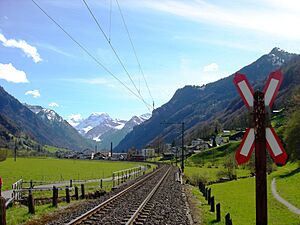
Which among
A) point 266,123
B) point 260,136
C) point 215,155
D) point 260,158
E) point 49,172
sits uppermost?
point 266,123

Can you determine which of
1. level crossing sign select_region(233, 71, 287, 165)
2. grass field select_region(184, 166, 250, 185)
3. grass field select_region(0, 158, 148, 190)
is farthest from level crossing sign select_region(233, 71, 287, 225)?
grass field select_region(184, 166, 250, 185)

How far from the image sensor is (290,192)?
1650 inches

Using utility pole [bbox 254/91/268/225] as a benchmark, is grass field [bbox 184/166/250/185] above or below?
below

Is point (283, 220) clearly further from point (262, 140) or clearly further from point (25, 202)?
point (262, 140)

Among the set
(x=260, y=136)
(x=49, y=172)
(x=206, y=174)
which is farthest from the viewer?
(x=49, y=172)

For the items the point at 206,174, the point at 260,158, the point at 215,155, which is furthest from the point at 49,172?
the point at 215,155

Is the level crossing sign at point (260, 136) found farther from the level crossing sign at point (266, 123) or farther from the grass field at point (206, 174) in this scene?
the grass field at point (206, 174)

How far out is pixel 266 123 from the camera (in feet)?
20.9

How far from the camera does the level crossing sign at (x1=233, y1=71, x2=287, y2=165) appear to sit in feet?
20.4

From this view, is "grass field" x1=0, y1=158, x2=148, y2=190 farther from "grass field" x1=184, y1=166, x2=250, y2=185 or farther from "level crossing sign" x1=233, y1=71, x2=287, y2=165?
"level crossing sign" x1=233, y1=71, x2=287, y2=165

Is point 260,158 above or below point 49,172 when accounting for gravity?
above

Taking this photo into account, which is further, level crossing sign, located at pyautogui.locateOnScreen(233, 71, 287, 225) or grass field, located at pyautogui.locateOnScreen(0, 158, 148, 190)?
grass field, located at pyautogui.locateOnScreen(0, 158, 148, 190)

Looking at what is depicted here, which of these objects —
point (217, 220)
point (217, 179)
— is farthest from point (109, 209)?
point (217, 179)

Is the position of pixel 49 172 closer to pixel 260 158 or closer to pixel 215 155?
pixel 260 158
